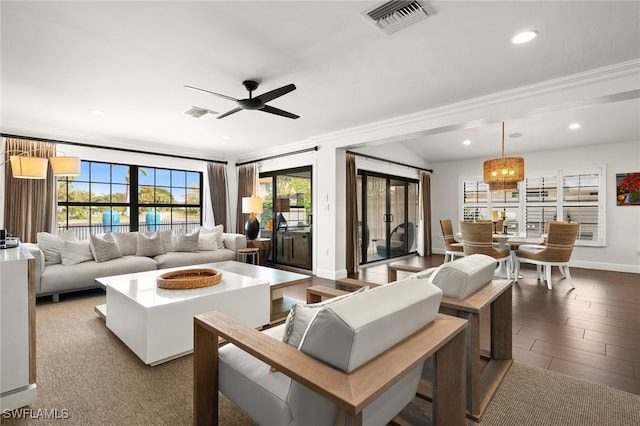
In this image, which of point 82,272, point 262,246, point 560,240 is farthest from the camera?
point 262,246

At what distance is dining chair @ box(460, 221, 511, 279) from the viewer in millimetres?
4660

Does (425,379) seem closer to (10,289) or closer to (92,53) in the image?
(10,289)

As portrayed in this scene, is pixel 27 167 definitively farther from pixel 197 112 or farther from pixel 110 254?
pixel 197 112

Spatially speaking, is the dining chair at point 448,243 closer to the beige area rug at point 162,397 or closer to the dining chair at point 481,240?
the dining chair at point 481,240

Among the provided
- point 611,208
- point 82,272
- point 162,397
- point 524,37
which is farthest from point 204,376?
point 611,208

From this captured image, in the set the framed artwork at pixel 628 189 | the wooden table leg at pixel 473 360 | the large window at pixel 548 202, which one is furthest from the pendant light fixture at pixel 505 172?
the wooden table leg at pixel 473 360

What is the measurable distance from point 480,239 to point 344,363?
4.42 metres

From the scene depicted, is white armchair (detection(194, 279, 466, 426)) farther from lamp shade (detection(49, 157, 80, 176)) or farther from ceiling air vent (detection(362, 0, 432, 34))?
lamp shade (detection(49, 157, 80, 176))


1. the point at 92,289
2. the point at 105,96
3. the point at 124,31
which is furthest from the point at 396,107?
the point at 92,289

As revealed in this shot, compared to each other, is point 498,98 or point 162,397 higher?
point 498,98

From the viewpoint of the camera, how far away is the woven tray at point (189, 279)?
8.78 ft

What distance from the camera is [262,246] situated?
6.34m

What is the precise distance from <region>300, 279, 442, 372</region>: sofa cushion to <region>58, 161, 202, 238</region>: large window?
19.3 feet

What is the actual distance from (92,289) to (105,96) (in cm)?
269
